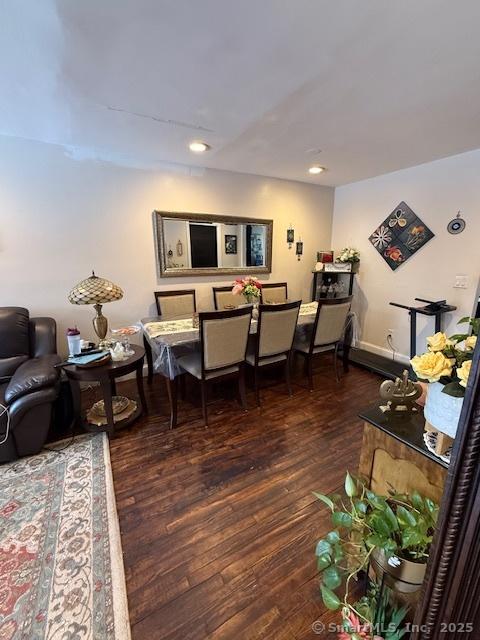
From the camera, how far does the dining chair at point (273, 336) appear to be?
2408mm

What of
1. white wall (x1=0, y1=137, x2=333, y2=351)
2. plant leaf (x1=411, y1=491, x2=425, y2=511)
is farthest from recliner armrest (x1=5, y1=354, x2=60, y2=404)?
plant leaf (x1=411, y1=491, x2=425, y2=511)

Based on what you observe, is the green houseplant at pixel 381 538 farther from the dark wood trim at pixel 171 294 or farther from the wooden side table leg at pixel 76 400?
the dark wood trim at pixel 171 294

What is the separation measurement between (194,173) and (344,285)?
2.62 metres

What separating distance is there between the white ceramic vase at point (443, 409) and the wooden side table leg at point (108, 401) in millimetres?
2019

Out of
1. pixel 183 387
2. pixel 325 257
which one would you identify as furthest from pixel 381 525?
pixel 325 257

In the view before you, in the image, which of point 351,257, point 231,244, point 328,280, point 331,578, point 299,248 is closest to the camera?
point 331,578

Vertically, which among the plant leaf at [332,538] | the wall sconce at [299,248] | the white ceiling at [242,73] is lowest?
the plant leaf at [332,538]

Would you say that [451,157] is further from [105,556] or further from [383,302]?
[105,556]

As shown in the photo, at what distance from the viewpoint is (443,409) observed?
82 cm

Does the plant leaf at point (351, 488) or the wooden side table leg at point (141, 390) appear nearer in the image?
the plant leaf at point (351, 488)

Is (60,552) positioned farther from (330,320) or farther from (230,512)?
(330,320)

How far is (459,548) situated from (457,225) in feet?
11.1

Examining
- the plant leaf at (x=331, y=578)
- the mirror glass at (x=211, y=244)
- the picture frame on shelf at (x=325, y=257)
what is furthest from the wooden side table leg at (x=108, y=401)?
the picture frame on shelf at (x=325, y=257)

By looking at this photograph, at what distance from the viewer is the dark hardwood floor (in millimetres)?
1144
